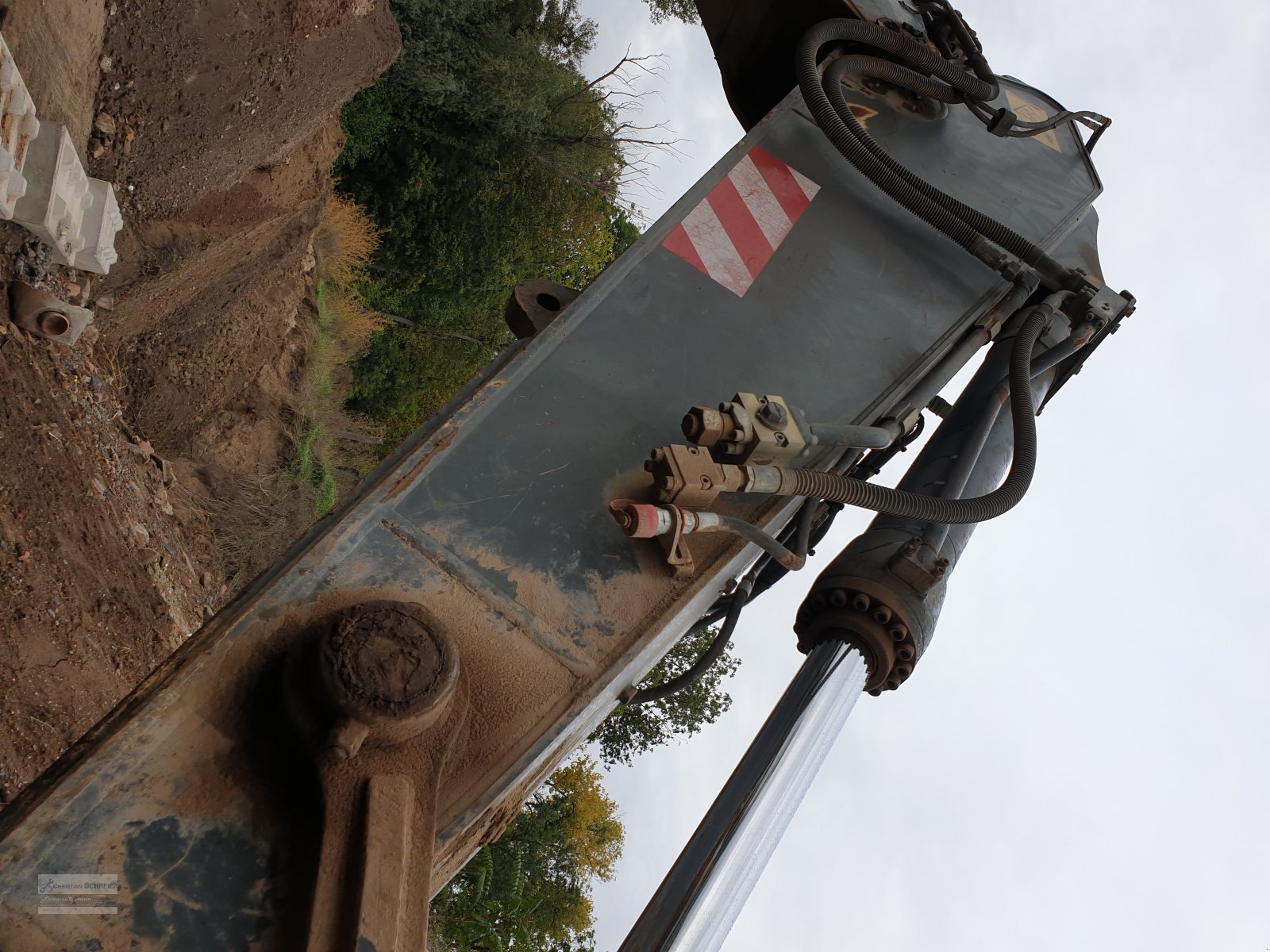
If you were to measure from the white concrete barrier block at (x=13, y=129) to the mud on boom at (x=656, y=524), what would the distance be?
3041mm

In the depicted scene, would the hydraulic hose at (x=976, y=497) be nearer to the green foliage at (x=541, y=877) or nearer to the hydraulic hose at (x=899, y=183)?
the hydraulic hose at (x=899, y=183)

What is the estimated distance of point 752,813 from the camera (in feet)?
6.89

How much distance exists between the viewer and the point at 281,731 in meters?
1.55

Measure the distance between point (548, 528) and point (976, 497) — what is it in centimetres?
118

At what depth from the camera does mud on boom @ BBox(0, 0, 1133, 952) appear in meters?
1.45

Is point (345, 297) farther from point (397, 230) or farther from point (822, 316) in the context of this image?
point (822, 316)

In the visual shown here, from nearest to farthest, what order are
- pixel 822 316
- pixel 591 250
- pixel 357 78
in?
pixel 822 316 → pixel 357 78 → pixel 591 250

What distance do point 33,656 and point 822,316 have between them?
16.1 feet

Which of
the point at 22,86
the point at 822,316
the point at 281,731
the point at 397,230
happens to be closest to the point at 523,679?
the point at 281,731

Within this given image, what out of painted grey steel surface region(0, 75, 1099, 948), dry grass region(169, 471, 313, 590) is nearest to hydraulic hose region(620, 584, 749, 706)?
painted grey steel surface region(0, 75, 1099, 948)

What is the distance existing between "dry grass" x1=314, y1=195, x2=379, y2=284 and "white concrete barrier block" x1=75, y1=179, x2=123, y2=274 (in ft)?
18.5

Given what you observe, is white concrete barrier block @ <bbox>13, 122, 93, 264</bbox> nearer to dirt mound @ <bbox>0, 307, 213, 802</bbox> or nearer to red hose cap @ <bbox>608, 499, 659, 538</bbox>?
dirt mound @ <bbox>0, 307, 213, 802</bbox>

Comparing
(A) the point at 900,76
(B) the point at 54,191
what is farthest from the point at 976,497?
(B) the point at 54,191

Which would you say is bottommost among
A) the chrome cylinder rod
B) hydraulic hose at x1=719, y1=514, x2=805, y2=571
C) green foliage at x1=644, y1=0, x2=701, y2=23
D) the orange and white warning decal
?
the chrome cylinder rod
